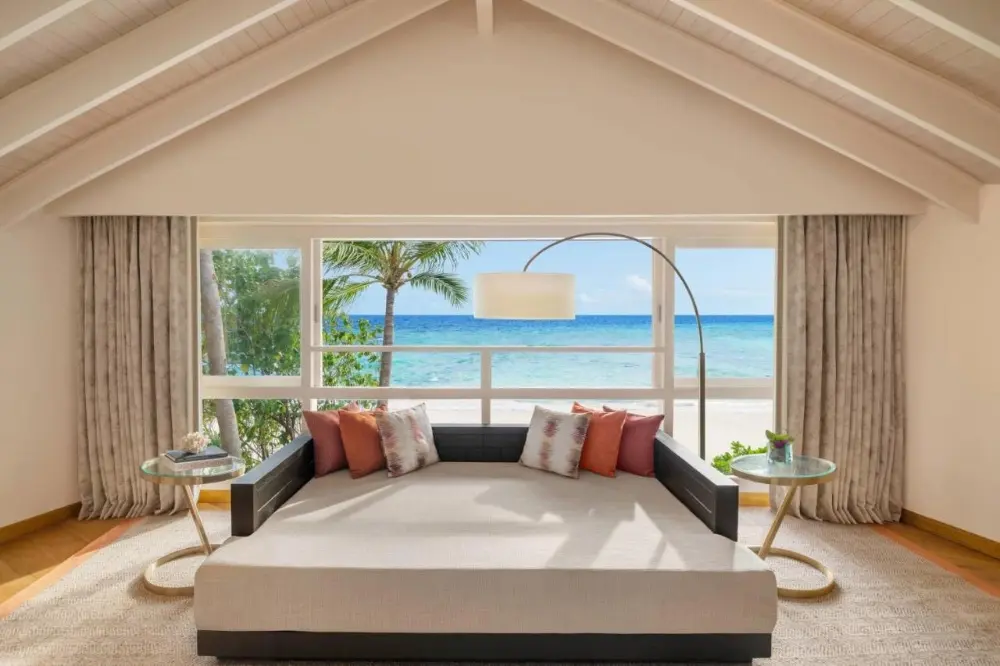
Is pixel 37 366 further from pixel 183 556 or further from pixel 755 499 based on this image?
pixel 755 499

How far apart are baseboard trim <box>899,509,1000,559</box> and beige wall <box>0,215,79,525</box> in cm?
538

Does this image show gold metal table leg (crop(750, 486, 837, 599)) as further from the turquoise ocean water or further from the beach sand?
the turquoise ocean water

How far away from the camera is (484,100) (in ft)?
13.0

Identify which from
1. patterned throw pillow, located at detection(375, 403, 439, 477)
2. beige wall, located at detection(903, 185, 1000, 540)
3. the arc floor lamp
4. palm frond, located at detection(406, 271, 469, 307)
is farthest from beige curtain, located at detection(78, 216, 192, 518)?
beige wall, located at detection(903, 185, 1000, 540)

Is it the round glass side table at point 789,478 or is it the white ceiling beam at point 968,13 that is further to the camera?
the round glass side table at point 789,478

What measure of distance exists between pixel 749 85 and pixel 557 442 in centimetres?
225

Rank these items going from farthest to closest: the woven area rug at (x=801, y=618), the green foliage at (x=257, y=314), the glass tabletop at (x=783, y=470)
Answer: the green foliage at (x=257, y=314) → the glass tabletop at (x=783, y=470) → the woven area rug at (x=801, y=618)

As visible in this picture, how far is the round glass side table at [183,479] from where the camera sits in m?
3.13

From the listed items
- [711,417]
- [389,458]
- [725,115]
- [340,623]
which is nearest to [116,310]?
[389,458]

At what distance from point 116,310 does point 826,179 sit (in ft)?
14.7

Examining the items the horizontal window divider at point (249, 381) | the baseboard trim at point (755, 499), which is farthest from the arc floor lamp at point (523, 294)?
the baseboard trim at point (755, 499)

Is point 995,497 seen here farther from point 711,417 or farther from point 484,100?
point 711,417

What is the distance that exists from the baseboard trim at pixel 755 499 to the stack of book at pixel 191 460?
132 inches

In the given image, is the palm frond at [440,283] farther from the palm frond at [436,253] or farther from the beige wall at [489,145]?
the beige wall at [489,145]
